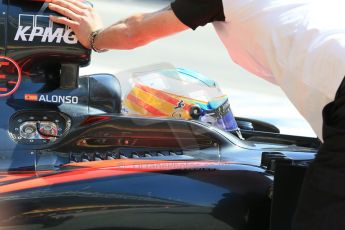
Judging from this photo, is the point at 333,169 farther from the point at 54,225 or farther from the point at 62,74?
the point at 62,74

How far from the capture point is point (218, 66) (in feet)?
14.3

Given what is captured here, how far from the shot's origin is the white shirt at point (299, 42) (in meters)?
1.15

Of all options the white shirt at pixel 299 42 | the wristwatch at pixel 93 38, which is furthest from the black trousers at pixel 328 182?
the wristwatch at pixel 93 38

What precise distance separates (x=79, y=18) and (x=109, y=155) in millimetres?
420

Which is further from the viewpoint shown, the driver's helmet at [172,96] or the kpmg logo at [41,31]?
the driver's helmet at [172,96]

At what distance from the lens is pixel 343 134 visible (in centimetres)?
110

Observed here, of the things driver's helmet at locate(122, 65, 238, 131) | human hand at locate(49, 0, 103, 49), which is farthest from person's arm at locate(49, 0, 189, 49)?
driver's helmet at locate(122, 65, 238, 131)

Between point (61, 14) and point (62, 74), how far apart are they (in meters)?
0.19

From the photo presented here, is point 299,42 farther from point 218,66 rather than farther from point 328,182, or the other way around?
point 218,66

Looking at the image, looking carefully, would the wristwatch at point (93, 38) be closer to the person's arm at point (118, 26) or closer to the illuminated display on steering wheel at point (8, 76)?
the person's arm at point (118, 26)

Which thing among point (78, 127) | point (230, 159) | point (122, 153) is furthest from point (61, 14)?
point (230, 159)

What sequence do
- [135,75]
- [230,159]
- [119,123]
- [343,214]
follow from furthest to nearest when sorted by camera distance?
[135,75]
[230,159]
[119,123]
[343,214]

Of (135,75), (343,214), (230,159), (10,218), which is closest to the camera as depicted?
(343,214)

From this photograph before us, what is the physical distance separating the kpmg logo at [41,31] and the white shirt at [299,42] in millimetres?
667
